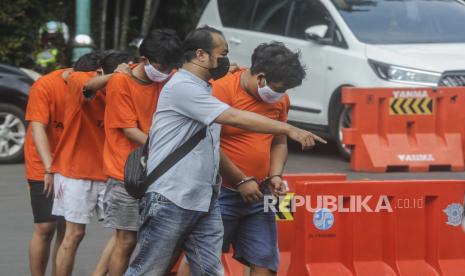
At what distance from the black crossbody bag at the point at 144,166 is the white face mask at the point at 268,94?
1.94ft

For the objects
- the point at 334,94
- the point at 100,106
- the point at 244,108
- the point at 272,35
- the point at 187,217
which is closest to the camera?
the point at 187,217

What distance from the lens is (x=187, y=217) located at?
5883 millimetres

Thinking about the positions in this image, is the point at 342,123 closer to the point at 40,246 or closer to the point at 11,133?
the point at 11,133

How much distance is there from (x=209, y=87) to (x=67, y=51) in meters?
12.4

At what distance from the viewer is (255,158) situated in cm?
658

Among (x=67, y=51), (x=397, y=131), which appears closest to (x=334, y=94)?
(x=397, y=131)

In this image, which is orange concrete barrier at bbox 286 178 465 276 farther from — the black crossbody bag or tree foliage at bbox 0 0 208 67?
tree foliage at bbox 0 0 208 67

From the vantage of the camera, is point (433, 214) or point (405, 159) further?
point (405, 159)

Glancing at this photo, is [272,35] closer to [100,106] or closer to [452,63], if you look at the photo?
[452,63]

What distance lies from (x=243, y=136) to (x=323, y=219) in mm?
1054

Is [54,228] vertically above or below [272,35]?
above

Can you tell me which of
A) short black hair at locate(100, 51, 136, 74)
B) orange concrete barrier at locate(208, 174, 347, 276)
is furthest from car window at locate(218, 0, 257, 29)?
short black hair at locate(100, 51, 136, 74)

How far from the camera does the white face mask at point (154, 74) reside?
6.80 m

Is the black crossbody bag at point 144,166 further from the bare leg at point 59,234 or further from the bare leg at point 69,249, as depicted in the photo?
the bare leg at point 59,234
